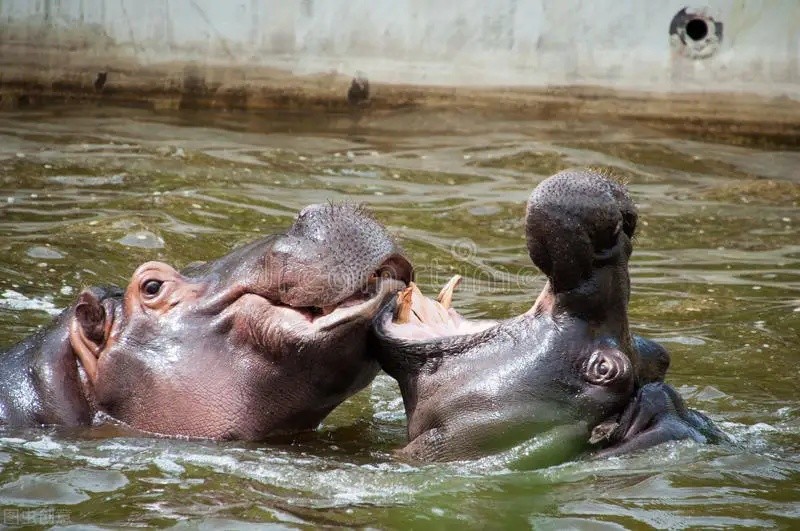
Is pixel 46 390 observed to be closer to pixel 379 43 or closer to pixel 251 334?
pixel 251 334

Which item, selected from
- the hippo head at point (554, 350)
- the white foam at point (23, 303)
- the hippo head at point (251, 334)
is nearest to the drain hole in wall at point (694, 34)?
the white foam at point (23, 303)

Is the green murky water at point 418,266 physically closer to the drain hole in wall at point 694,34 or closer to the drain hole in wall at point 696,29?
the drain hole in wall at point 694,34

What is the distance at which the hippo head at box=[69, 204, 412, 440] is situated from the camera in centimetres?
499

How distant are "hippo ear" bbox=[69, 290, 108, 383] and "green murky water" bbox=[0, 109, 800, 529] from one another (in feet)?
0.95

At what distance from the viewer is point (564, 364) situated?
15.0 feet

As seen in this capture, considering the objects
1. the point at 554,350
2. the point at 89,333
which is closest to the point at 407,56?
the point at 89,333

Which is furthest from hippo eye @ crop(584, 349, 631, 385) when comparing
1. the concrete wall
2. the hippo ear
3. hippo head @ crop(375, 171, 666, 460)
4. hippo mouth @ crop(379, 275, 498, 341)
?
the concrete wall

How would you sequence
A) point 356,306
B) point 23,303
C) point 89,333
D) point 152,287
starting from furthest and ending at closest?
point 23,303 < point 152,287 < point 89,333 < point 356,306

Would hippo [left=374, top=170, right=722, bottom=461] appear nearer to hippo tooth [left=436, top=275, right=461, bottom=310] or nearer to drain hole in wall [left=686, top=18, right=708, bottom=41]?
hippo tooth [left=436, top=275, right=461, bottom=310]

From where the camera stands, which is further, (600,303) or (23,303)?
(23,303)

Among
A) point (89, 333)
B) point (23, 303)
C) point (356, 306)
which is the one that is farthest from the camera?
point (23, 303)

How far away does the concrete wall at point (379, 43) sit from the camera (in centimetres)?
1374

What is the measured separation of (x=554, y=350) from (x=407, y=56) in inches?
388

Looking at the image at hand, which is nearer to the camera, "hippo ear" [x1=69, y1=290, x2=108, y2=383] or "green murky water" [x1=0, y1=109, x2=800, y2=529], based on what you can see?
"green murky water" [x1=0, y1=109, x2=800, y2=529]
